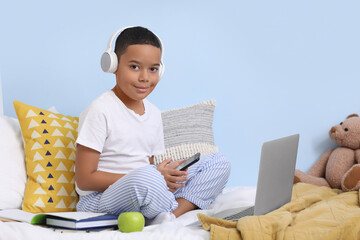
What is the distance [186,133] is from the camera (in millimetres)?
1983

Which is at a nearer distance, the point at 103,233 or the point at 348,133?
the point at 103,233

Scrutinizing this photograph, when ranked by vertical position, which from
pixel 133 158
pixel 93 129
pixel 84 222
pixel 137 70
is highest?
pixel 137 70

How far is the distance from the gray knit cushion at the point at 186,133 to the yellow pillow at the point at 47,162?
1.25 feet

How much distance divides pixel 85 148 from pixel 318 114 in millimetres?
1311

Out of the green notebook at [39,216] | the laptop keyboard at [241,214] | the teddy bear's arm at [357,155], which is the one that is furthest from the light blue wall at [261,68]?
the green notebook at [39,216]

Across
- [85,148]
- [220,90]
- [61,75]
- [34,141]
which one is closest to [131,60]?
[85,148]

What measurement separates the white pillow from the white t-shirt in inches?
9.4

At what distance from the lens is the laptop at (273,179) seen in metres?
1.30

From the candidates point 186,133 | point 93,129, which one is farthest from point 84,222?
point 186,133

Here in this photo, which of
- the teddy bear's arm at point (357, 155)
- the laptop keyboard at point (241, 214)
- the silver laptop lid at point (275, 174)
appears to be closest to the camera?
the silver laptop lid at point (275, 174)

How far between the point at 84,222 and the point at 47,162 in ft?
1.53

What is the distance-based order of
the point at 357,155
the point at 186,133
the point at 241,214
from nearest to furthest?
the point at 241,214 → the point at 186,133 → the point at 357,155

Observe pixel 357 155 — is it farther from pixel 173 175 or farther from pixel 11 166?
pixel 11 166

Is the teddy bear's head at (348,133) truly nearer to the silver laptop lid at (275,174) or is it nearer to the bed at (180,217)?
the bed at (180,217)
